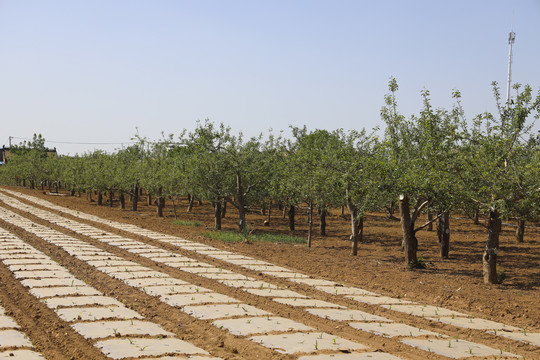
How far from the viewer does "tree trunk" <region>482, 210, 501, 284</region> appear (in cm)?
1382

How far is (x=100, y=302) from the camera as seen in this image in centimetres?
952

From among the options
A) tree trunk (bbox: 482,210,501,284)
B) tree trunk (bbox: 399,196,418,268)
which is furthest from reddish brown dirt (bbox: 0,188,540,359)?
tree trunk (bbox: 399,196,418,268)

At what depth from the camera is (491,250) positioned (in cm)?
1402

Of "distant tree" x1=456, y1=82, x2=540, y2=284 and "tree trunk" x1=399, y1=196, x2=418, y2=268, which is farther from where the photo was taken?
"tree trunk" x1=399, y1=196, x2=418, y2=268

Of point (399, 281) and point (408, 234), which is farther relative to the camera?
point (408, 234)

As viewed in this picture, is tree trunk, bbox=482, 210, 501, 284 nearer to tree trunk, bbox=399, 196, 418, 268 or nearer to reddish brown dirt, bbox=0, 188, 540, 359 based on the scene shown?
reddish brown dirt, bbox=0, 188, 540, 359

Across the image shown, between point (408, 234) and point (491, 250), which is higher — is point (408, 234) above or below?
above

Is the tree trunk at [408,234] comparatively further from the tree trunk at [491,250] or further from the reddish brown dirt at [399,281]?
the tree trunk at [491,250]

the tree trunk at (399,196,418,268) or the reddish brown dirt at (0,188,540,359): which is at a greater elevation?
the tree trunk at (399,196,418,268)

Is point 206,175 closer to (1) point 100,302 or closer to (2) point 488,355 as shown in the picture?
(1) point 100,302

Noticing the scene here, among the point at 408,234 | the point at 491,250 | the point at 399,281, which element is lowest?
the point at 399,281

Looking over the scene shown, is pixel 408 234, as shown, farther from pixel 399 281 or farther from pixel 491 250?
pixel 399 281

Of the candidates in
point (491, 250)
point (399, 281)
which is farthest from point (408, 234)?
point (399, 281)

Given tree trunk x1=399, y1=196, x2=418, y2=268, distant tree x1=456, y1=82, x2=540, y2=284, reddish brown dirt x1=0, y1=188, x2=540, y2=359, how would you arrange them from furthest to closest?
tree trunk x1=399, y1=196, x2=418, y2=268
distant tree x1=456, y1=82, x2=540, y2=284
reddish brown dirt x1=0, y1=188, x2=540, y2=359
